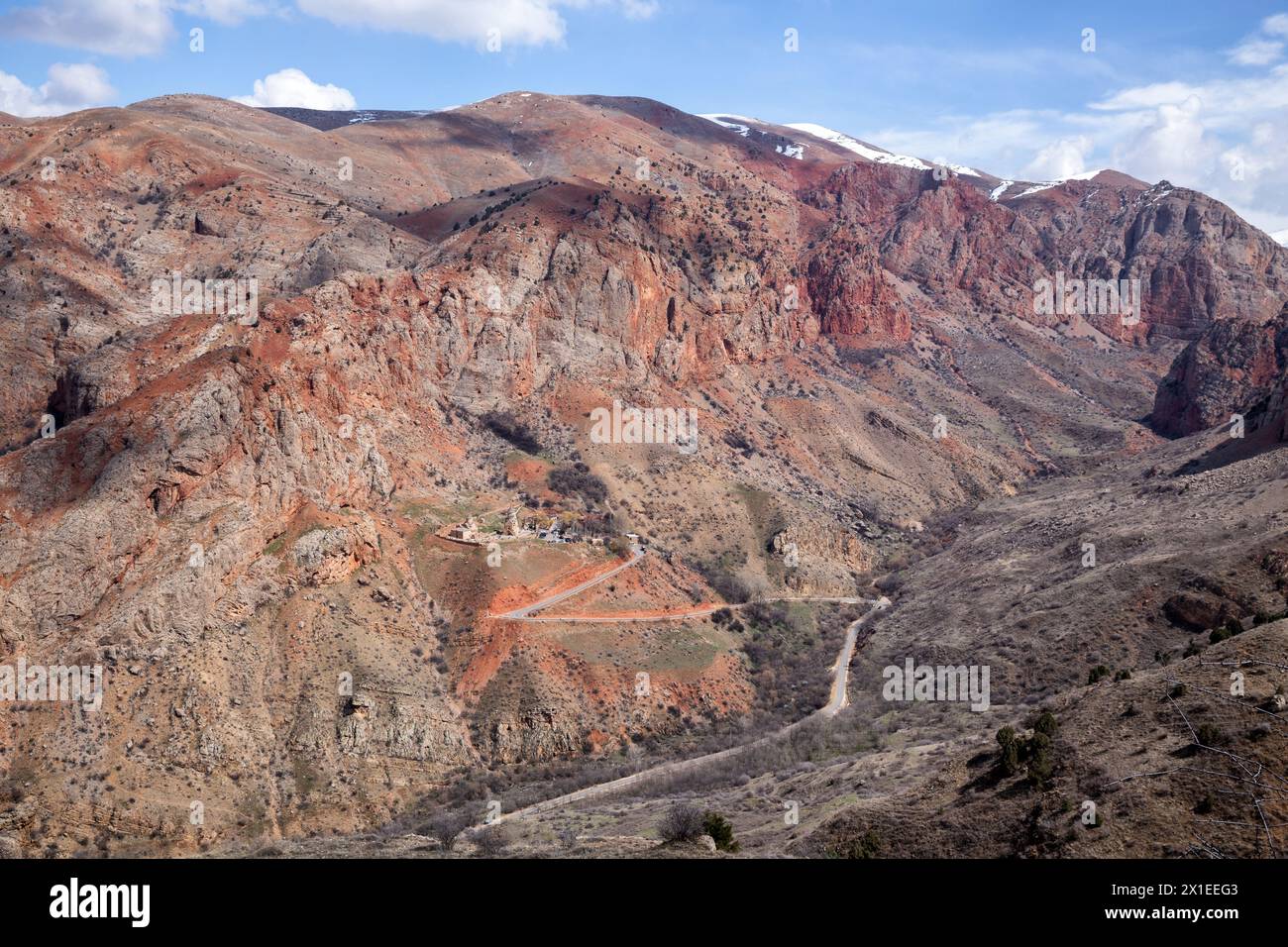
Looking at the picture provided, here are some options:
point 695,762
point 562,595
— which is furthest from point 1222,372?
point 695,762

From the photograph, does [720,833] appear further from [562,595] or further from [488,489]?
[488,489]

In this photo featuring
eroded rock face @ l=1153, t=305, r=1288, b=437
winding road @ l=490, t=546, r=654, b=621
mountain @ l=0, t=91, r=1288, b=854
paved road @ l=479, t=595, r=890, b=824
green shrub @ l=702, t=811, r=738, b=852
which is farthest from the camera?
eroded rock face @ l=1153, t=305, r=1288, b=437

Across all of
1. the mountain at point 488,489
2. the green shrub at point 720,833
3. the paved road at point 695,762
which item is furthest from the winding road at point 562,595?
the green shrub at point 720,833

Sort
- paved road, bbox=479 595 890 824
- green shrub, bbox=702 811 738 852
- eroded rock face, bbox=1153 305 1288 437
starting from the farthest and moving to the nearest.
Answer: eroded rock face, bbox=1153 305 1288 437
paved road, bbox=479 595 890 824
green shrub, bbox=702 811 738 852

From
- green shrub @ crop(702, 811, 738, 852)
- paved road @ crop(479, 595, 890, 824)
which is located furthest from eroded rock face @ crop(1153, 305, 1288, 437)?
green shrub @ crop(702, 811, 738, 852)

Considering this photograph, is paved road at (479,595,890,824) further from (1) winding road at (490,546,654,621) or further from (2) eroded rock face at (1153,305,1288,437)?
(2) eroded rock face at (1153,305,1288,437)

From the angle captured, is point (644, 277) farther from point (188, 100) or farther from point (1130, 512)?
point (188, 100)
